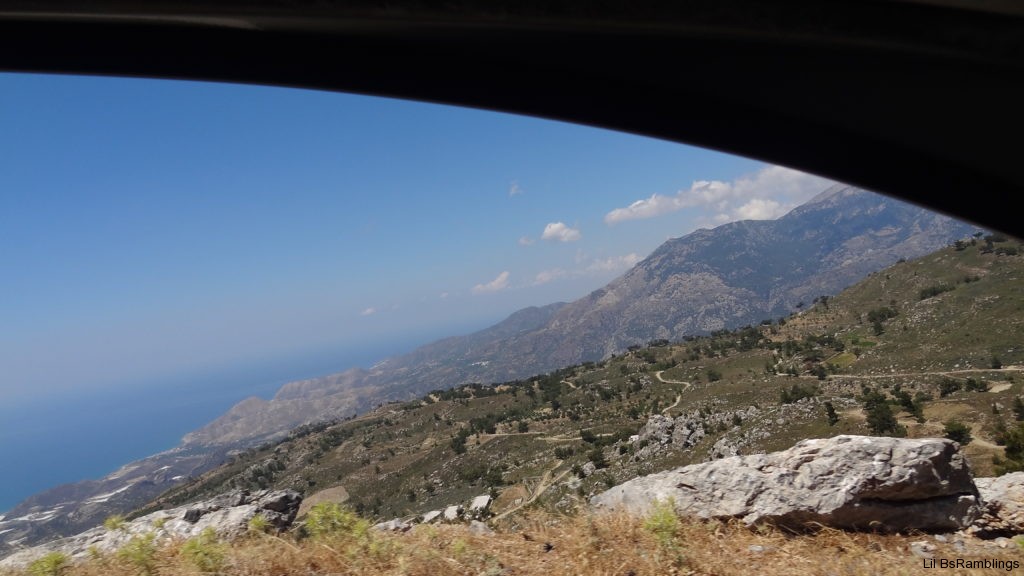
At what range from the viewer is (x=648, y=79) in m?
2.49

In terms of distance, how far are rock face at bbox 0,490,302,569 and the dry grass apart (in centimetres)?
136

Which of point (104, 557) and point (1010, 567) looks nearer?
point (1010, 567)

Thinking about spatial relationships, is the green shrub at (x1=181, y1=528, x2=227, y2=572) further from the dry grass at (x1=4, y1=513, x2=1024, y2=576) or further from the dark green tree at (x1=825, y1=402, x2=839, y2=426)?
the dark green tree at (x1=825, y1=402, x2=839, y2=426)

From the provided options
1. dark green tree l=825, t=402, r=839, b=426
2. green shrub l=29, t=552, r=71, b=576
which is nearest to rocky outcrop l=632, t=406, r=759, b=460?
dark green tree l=825, t=402, r=839, b=426

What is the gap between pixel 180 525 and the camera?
8.53 m

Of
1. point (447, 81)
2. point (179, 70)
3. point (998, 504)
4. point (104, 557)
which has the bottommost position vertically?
point (998, 504)

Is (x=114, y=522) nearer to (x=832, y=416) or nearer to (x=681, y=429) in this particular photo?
(x=832, y=416)

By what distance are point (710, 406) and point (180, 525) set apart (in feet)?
174

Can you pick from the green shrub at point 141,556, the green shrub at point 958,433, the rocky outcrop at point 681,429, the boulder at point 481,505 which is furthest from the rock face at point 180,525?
the green shrub at point 958,433

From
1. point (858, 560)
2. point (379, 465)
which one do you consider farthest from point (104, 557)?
point (379, 465)

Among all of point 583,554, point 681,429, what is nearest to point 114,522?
point 583,554

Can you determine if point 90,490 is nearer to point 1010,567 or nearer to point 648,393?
point 648,393

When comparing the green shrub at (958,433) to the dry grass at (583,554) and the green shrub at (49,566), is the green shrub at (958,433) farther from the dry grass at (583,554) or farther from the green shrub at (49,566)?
the green shrub at (49,566)

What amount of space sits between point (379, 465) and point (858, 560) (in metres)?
65.2
